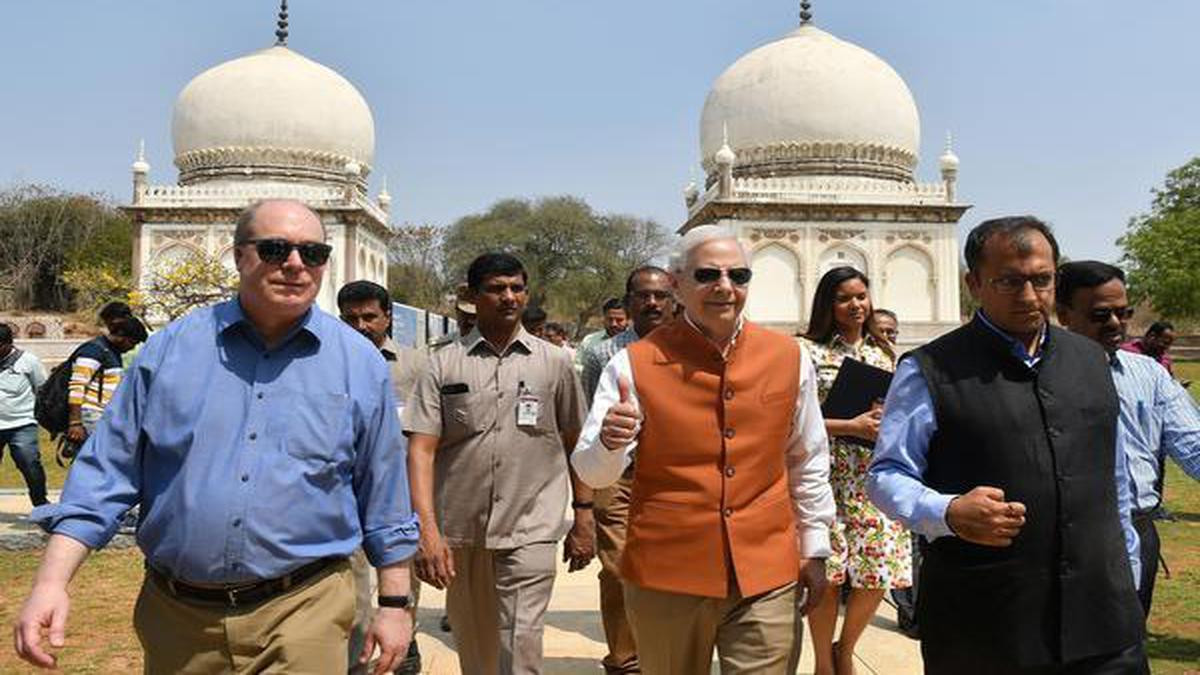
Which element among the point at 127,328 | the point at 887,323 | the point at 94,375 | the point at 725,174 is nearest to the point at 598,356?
the point at 887,323

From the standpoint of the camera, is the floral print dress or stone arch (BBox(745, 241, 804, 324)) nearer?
the floral print dress

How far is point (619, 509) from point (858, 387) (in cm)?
131

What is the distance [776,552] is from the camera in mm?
3098

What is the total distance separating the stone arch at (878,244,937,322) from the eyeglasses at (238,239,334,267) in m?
26.5

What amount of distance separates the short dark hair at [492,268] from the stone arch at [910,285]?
82.0 feet

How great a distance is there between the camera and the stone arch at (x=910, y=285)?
92.0 feet

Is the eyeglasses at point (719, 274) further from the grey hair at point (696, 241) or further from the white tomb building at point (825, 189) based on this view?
the white tomb building at point (825, 189)

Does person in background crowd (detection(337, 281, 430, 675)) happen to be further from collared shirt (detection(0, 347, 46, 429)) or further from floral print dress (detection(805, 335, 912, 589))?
collared shirt (detection(0, 347, 46, 429))

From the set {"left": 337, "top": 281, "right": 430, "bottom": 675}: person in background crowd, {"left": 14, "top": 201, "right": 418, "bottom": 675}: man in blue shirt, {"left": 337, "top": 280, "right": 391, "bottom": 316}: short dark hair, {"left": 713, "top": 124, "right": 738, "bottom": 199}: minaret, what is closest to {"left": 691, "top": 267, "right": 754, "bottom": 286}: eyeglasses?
{"left": 14, "top": 201, "right": 418, "bottom": 675}: man in blue shirt

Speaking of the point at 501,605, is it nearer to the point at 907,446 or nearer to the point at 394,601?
the point at 394,601

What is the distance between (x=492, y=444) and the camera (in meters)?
4.05

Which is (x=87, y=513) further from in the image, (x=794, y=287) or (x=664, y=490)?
(x=794, y=287)

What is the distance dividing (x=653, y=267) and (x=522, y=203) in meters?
46.5

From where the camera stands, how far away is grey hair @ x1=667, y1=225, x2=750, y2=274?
3219mm
